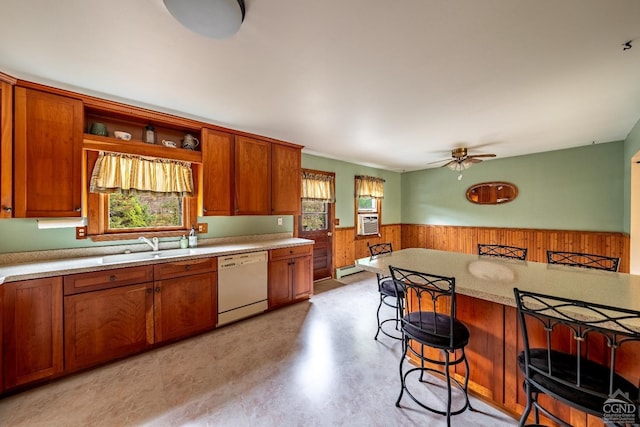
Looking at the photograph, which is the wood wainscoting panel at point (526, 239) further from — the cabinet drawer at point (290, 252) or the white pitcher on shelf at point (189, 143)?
the white pitcher on shelf at point (189, 143)

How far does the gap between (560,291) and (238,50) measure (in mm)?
2483

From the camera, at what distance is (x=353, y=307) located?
3477mm

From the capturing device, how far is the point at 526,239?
453 cm

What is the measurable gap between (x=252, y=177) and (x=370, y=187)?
3.01 metres

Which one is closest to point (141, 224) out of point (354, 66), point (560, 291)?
point (354, 66)

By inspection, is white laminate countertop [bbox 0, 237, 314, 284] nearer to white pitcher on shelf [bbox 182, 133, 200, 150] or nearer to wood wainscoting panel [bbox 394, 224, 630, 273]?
white pitcher on shelf [bbox 182, 133, 200, 150]

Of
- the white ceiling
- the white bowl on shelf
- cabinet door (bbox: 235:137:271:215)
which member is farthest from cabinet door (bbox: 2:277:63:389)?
cabinet door (bbox: 235:137:271:215)

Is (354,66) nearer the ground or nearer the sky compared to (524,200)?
nearer the sky

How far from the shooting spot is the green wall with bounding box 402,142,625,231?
12.5ft

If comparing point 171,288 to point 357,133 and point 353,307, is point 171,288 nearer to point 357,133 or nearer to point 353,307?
point 353,307

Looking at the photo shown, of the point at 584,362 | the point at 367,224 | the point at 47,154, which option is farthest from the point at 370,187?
the point at 47,154

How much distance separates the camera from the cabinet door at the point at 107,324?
202 cm

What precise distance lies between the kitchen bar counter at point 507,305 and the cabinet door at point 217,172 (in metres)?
2.07

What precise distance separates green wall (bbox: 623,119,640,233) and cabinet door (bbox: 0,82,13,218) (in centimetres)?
618
